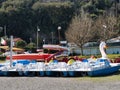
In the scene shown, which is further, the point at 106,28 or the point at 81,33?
the point at 106,28

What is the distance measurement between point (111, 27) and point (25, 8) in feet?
197

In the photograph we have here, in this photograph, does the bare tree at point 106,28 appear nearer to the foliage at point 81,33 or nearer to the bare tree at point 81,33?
the foliage at point 81,33

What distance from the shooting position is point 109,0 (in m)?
146

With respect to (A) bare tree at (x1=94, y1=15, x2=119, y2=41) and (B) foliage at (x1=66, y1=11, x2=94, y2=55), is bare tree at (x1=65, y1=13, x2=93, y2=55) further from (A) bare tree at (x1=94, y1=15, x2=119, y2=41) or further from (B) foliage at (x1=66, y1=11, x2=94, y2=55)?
(A) bare tree at (x1=94, y1=15, x2=119, y2=41)

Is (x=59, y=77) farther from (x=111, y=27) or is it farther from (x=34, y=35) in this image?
(x=34, y=35)

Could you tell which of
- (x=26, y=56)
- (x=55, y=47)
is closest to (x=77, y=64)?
(x=26, y=56)

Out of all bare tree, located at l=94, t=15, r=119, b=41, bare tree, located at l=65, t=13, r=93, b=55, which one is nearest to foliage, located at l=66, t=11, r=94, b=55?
bare tree, located at l=65, t=13, r=93, b=55

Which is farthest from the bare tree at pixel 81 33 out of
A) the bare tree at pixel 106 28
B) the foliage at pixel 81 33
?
the bare tree at pixel 106 28

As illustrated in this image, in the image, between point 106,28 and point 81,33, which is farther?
point 106,28

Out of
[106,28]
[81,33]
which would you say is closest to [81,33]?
[81,33]

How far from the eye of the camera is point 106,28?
7519cm

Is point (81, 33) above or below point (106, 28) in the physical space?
below

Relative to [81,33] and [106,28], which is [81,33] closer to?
[81,33]

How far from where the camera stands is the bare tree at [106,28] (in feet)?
240
